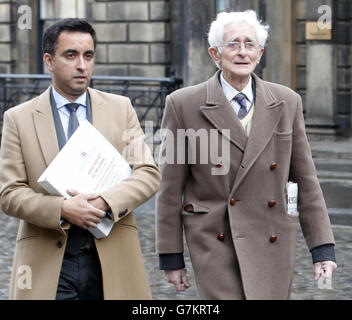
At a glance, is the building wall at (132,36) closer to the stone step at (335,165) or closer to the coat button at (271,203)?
the stone step at (335,165)

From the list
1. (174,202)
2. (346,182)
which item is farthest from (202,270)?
(346,182)

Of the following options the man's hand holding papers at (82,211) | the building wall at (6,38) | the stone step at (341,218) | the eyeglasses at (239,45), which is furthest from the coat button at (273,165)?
the building wall at (6,38)

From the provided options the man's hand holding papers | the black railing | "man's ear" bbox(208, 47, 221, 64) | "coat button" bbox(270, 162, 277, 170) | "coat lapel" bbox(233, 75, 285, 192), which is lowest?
→ the black railing

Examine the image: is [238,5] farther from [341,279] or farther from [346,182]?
[341,279]

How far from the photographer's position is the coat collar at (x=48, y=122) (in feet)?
14.2

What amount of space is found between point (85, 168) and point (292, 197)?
98 centimetres

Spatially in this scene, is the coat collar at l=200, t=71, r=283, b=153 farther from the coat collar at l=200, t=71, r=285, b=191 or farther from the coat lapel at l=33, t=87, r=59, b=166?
the coat lapel at l=33, t=87, r=59, b=166

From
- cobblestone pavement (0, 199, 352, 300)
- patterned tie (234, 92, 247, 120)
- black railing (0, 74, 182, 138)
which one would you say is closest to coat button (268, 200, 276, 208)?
patterned tie (234, 92, 247, 120)

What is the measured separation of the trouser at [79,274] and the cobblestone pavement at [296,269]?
11.6 feet

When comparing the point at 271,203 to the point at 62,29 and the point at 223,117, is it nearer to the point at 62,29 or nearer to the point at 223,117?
the point at 223,117

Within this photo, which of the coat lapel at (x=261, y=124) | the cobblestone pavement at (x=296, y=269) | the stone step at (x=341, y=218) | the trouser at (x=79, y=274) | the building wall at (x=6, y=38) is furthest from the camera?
the building wall at (x=6, y=38)

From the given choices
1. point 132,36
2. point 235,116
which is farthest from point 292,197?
point 132,36

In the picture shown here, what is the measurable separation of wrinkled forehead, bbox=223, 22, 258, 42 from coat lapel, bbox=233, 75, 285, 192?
8.9 inches

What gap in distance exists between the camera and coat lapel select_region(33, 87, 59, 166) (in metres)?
4.32
